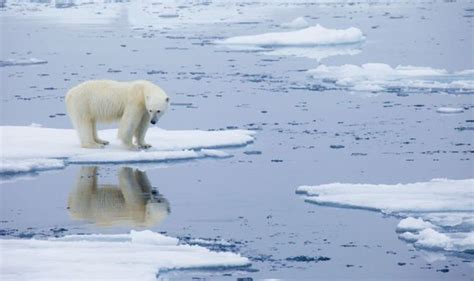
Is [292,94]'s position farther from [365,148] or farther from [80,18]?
[80,18]

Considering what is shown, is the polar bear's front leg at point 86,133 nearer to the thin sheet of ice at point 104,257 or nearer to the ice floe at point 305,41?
the thin sheet of ice at point 104,257

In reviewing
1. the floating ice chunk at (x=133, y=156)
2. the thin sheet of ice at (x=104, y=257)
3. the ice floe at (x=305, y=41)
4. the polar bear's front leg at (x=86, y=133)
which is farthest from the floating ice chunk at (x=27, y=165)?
the ice floe at (x=305, y=41)

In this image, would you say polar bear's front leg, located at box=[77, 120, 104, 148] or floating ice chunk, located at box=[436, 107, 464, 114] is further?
floating ice chunk, located at box=[436, 107, 464, 114]

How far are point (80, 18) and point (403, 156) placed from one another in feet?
78.1

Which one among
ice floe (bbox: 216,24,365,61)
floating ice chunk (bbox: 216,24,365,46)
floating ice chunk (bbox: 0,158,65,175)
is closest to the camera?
floating ice chunk (bbox: 0,158,65,175)

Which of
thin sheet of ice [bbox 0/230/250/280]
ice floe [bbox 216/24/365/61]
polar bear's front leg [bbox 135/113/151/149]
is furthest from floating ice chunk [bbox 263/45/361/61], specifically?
thin sheet of ice [bbox 0/230/250/280]

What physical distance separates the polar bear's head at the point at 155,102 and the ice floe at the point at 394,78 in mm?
6251

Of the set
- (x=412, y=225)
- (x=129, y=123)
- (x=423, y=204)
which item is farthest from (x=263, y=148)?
(x=412, y=225)

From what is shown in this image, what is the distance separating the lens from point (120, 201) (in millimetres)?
8250

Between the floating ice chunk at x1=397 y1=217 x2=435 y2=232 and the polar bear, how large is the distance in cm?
331

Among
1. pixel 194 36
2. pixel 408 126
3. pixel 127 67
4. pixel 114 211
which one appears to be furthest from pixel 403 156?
pixel 194 36

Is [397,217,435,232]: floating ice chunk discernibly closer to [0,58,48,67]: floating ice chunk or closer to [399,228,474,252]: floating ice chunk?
[399,228,474,252]: floating ice chunk

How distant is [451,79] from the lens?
16.7 metres

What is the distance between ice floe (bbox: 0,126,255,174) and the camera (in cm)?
972
